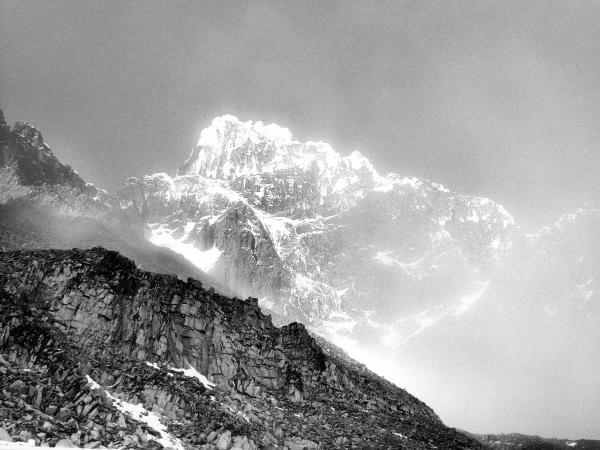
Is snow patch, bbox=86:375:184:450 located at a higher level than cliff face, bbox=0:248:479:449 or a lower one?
lower

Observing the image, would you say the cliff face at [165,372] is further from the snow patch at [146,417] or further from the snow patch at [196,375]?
the snow patch at [196,375]

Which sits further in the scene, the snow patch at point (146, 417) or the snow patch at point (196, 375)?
the snow patch at point (196, 375)

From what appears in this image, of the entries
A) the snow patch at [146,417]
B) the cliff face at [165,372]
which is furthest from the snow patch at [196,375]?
the snow patch at [146,417]

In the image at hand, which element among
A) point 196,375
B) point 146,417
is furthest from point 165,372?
point 146,417

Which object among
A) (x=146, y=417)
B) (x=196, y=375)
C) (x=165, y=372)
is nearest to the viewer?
(x=146, y=417)

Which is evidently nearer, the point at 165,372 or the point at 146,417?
the point at 146,417

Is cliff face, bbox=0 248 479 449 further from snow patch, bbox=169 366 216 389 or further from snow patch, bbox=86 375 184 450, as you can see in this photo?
snow patch, bbox=169 366 216 389

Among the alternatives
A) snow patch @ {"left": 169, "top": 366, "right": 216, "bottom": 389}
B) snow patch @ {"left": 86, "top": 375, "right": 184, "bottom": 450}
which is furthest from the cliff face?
snow patch @ {"left": 169, "top": 366, "right": 216, "bottom": 389}

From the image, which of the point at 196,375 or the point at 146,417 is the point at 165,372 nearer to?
the point at 196,375

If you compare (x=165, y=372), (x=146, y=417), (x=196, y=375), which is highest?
(x=196, y=375)
